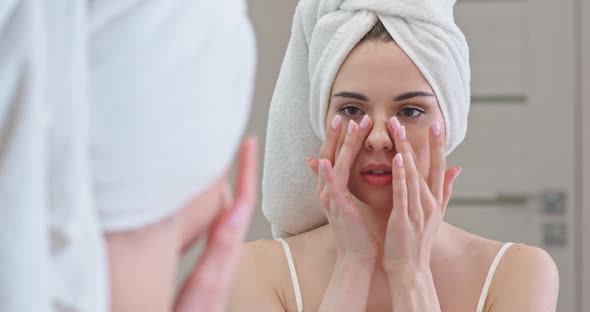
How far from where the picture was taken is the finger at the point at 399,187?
1.16 metres

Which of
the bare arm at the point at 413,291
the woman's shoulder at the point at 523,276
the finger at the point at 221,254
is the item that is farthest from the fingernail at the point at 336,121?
the finger at the point at 221,254

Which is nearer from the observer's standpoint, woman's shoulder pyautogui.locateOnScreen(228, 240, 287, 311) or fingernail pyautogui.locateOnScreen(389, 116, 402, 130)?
fingernail pyautogui.locateOnScreen(389, 116, 402, 130)

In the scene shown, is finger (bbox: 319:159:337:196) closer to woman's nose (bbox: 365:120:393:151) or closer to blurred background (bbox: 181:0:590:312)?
woman's nose (bbox: 365:120:393:151)

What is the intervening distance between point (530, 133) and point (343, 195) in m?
1.51

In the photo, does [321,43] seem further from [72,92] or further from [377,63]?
[72,92]

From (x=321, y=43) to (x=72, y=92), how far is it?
81 centimetres

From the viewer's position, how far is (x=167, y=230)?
0.52m

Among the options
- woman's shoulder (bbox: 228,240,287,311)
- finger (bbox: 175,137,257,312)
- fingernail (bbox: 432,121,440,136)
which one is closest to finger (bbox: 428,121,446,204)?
fingernail (bbox: 432,121,440,136)

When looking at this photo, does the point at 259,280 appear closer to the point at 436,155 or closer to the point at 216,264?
the point at 436,155

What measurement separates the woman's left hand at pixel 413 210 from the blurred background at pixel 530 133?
139cm

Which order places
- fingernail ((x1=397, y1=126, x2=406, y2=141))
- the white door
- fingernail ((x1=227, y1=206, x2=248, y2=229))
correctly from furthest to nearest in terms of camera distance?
the white door → fingernail ((x1=397, y1=126, x2=406, y2=141)) → fingernail ((x1=227, y1=206, x2=248, y2=229))

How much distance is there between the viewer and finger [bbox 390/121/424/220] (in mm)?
1165

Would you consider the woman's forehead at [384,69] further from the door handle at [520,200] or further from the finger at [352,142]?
the door handle at [520,200]

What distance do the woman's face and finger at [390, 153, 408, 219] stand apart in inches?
1.0
